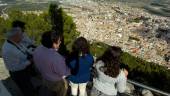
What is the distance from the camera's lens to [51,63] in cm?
623

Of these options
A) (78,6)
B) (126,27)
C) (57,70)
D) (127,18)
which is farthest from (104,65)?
(78,6)

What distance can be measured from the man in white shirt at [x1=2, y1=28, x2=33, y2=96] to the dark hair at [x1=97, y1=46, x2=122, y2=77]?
1.64m

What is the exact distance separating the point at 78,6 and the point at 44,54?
53.0 m

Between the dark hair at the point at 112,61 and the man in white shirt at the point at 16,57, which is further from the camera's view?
the man in white shirt at the point at 16,57

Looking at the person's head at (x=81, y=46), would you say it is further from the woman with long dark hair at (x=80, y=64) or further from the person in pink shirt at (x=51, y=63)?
the person in pink shirt at (x=51, y=63)

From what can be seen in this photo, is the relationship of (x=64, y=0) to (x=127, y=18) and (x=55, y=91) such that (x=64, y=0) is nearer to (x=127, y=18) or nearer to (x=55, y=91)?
(x=127, y=18)

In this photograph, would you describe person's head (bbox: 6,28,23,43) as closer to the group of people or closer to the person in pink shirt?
the group of people

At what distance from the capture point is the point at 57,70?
20.6ft

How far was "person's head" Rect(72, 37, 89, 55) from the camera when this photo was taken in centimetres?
620


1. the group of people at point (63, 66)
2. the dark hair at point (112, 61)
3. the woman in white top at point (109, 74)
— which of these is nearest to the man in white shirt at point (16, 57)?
the group of people at point (63, 66)

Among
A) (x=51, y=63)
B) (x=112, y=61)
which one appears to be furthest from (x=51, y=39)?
(x=112, y=61)

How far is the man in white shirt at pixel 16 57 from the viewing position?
6.89 metres

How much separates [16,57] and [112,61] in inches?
70.9

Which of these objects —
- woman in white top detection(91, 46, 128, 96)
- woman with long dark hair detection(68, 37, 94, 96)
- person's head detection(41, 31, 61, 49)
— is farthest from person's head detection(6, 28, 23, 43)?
woman in white top detection(91, 46, 128, 96)
